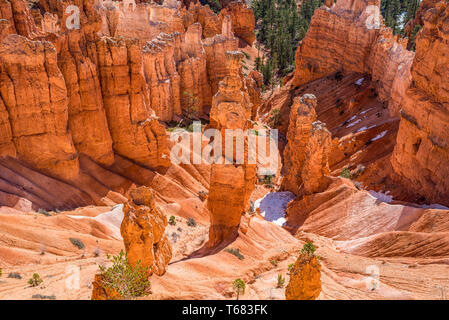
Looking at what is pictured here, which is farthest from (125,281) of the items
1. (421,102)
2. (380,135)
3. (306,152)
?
(380,135)

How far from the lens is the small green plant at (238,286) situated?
19284 mm

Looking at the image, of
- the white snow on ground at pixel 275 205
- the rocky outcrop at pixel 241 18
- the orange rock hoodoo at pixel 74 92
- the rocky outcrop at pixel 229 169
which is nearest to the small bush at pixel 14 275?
the rocky outcrop at pixel 229 169

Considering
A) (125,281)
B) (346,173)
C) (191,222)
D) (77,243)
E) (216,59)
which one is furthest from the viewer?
(216,59)

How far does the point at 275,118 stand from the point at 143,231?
49.2m

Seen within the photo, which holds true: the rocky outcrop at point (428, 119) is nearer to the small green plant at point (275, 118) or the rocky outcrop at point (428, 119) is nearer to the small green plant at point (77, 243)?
the small green plant at point (77, 243)

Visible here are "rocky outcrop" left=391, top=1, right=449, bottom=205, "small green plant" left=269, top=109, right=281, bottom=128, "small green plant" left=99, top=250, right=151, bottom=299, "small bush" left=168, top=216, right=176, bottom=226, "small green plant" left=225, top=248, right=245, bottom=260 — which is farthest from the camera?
"small green plant" left=269, top=109, right=281, bottom=128

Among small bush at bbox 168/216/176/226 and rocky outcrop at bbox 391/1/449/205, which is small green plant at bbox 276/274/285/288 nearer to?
small bush at bbox 168/216/176/226

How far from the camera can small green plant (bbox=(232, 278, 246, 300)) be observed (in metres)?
19.3

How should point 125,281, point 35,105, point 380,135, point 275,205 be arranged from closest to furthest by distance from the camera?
point 125,281 < point 35,105 < point 275,205 < point 380,135

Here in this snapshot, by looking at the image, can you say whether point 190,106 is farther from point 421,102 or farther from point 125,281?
point 125,281

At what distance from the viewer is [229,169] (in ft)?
90.4

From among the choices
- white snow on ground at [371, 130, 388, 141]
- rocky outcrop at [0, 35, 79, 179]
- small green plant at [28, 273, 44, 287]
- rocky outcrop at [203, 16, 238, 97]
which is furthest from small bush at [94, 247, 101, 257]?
rocky outcrop at [203, 16, 238, 97]

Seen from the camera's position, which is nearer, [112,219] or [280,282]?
[280,282]

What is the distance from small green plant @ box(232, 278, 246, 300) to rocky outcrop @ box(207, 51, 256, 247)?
7.23 m
